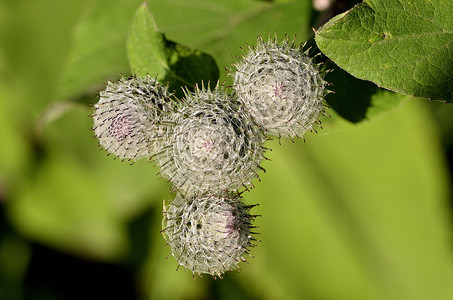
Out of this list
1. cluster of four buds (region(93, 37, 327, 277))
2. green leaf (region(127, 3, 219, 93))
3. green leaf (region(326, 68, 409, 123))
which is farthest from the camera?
green leaf (region(326, 68, 409, 123))

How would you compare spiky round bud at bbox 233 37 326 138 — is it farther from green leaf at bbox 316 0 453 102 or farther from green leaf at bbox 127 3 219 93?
green leaf at bbox 127 3 219 93

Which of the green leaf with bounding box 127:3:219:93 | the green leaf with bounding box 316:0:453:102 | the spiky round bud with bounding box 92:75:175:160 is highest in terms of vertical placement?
the green leaf with bounding box 316:0:453:102

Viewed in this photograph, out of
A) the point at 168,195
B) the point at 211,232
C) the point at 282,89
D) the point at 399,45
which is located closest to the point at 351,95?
the point at 399,45

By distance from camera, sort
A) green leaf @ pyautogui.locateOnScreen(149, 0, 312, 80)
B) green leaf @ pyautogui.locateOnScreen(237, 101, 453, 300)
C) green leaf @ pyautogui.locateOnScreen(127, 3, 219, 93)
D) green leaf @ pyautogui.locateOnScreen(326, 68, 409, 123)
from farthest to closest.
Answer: green leaf @ pyautogui.locateOnScreen(237, 101, 453, 300), green leaf @ pyautogui.locateOnScreen(149, 0, 312, 80), green leaf @ pyautogui.locateOnScreen(326, 68, 409, 123), green leaf @ pyautogui.locateOnScreen(127, 3, 219, 93)

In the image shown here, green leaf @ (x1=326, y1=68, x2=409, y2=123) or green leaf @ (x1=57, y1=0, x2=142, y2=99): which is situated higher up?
green leaf @ (x1=326, y1=68, x2=409, y2=123)

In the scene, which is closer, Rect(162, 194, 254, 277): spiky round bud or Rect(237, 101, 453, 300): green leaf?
Rect(162, 194, 254, 277): spiky round bud

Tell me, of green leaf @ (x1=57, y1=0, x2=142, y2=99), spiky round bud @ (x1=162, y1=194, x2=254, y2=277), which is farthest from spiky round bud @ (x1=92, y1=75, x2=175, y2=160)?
green leaf @ (x1=57, y1=0, x2=142, y2=99)

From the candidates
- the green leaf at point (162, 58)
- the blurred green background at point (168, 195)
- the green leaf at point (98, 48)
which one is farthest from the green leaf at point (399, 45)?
the green leaf at point (98, 48)

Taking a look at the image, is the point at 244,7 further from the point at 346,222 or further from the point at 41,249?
the point at 41,249
